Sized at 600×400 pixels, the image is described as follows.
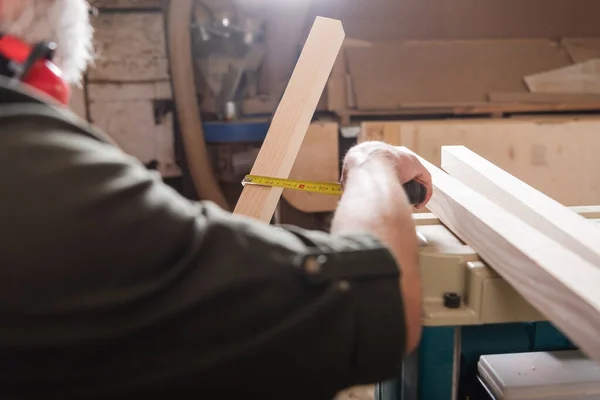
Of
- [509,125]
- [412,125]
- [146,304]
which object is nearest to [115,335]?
[146,304]

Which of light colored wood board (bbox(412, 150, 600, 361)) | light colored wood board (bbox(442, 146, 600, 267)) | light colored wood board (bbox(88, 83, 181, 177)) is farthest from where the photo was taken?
light colored wood board (bbox(88, 83, 181, 177))

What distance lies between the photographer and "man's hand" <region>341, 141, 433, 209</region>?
3.33ft

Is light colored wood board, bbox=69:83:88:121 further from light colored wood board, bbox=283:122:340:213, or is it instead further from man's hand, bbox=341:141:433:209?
man's hand, bbox=341:141:433:209

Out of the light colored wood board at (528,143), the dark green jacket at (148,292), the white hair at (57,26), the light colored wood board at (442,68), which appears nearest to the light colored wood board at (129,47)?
the light colored wood board at (442,68)

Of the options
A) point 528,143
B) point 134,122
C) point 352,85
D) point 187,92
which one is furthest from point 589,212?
point 134,122

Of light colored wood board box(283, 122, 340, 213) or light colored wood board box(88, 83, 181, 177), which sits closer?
light colored wood board box(283, 122, 340, 213)

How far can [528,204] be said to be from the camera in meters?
1.00

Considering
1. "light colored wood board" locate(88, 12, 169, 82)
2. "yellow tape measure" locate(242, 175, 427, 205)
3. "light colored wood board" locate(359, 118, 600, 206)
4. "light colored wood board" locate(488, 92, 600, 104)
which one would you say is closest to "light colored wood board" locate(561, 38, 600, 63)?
"light colored wood board" locate(488, 92, 600, 104)

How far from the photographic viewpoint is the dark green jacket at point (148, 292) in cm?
54

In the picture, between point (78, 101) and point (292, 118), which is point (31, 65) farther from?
point (78, 101)

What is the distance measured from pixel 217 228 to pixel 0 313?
20cm

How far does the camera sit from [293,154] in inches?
46.6

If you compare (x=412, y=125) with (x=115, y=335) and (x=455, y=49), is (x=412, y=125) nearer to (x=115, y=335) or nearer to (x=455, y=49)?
(x=455, y=49)

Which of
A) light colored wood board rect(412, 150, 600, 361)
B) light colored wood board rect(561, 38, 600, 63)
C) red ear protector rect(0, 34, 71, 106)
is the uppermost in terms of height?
light colored wood board rect(561, 38, 600, 63)
